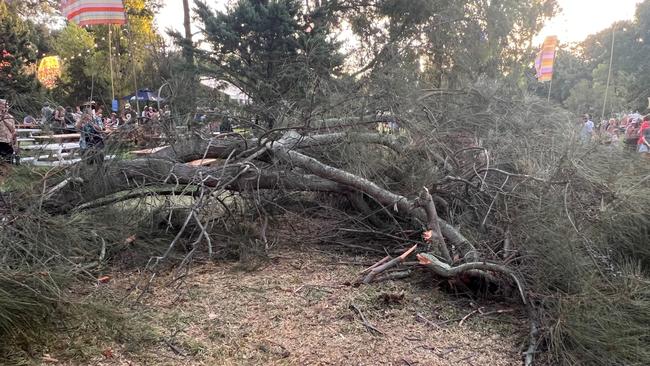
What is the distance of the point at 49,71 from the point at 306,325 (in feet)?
62.1

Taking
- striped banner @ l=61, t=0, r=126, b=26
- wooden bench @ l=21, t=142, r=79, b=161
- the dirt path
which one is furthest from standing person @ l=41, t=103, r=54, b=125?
striped banner @ l=61, t=0, r=126, b=26

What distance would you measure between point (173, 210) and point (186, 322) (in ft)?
4.85

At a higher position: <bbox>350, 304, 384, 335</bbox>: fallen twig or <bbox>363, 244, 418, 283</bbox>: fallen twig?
<bbox>363, 244, 418, 283</bbox>: fallen twig

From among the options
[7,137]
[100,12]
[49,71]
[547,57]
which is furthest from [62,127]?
[49,71]

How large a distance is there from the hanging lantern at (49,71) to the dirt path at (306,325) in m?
15.2

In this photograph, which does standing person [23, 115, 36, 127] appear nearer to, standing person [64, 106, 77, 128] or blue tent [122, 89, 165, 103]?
standing person [64, 106, 77, 128]

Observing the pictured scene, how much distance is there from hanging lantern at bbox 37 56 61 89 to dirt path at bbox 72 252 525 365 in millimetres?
15202

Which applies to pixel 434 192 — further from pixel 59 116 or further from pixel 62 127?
pixel 59 116

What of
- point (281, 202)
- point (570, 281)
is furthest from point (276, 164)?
point (570, 281)

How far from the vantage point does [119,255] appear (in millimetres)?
3961

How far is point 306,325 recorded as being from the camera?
9.53ft

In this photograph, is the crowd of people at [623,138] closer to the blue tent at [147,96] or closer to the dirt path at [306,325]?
the dirt path at [306,325]

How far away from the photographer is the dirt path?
2.57 meters

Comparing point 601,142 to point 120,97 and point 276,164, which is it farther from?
point 120,97
